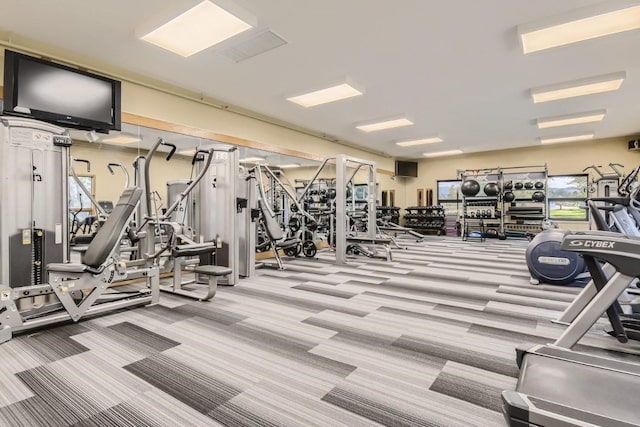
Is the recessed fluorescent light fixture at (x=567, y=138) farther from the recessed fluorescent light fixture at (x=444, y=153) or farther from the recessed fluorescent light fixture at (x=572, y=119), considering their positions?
the recessed fluorescent light fixture at (x=444, y=153)

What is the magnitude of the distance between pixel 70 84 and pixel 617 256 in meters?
5.55

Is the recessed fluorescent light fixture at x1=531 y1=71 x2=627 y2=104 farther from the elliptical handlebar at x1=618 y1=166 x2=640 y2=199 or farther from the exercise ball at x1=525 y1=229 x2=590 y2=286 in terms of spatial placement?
the exercise ball at x1=525 y1=229 x2=590 y2=286

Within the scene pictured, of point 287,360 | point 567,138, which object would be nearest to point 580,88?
point 567,138

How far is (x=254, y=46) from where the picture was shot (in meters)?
4.21

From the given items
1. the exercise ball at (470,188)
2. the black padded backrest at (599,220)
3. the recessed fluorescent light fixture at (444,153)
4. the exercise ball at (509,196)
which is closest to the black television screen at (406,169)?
the recessed fluorescent light fixture at (444,153)

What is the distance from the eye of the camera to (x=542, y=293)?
3.91 meters

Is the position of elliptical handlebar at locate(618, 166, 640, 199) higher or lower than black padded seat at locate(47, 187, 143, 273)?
higher

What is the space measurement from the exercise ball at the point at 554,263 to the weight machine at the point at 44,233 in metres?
4.94

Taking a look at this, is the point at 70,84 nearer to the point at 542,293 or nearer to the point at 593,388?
the point at 593,388

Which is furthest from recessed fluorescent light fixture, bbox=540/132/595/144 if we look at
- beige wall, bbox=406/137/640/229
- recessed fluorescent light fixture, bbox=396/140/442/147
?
recessed fluorescent light fixture, bbox=396/140/442/147

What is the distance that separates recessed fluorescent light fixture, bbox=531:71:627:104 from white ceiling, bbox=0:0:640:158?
0.16 metres

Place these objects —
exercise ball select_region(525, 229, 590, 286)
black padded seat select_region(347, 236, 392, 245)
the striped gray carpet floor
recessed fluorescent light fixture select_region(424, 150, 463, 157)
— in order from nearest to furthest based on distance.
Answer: the striped gray carpet floor → exercise ball select_region(525, 229, 590, 286) → black padded seat select_region(347, 236, 392, 245) → recessed fluorescent light fixture select_region(424, 150, 463, 157)

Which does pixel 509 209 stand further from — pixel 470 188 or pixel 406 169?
pixel 406 169

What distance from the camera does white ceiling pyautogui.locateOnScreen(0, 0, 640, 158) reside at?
136 inches
